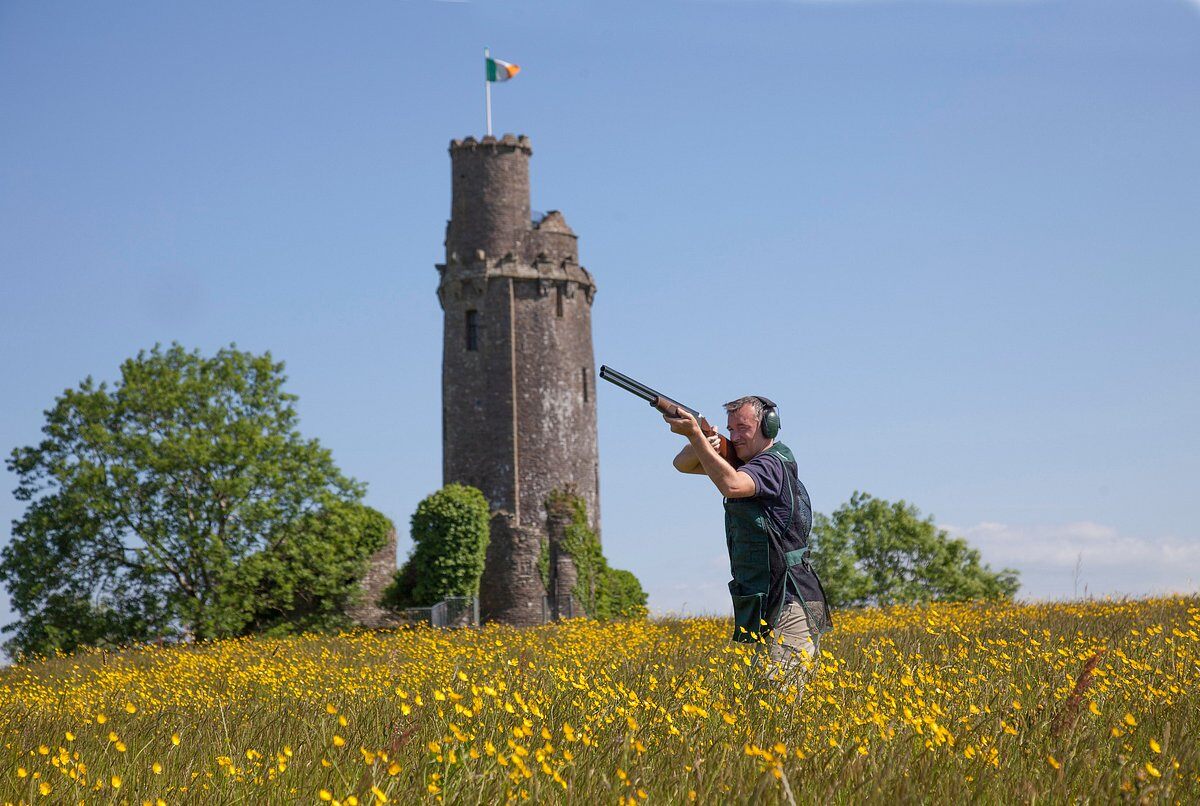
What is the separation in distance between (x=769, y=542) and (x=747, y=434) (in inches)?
28.1

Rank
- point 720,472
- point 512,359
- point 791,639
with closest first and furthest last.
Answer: point 720,472 → point 791,639 → point 512,359

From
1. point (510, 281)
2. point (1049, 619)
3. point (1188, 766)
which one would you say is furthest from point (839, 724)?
point (510, 281)

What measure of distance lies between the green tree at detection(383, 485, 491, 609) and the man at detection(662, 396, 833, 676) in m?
34.6

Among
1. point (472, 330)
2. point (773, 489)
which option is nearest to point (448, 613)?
point (472, 330)

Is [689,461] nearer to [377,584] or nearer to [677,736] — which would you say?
[677,736]

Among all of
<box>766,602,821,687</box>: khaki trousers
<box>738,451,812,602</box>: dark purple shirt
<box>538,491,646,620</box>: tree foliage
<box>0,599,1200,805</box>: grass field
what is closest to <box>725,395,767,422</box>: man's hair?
<box>738,451,812,602</box>: dark purple shirt

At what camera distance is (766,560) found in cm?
784

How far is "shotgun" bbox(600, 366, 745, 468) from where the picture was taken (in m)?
8.23

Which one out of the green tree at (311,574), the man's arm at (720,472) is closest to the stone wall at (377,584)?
the green tree at (311,574)

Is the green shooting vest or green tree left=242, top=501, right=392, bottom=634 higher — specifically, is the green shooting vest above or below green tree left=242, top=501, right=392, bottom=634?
below

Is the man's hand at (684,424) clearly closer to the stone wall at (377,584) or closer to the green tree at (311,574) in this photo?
the green tree at (311,574)

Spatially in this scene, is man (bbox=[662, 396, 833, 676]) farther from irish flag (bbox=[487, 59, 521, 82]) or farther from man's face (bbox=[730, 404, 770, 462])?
irish flag (bbox=[487, 59, 521, 82])

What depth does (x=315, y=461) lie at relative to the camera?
3681 cm

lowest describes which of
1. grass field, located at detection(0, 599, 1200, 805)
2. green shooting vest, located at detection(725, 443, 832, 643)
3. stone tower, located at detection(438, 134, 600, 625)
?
grass field, located at detection(0, 599, 1200, 805)
